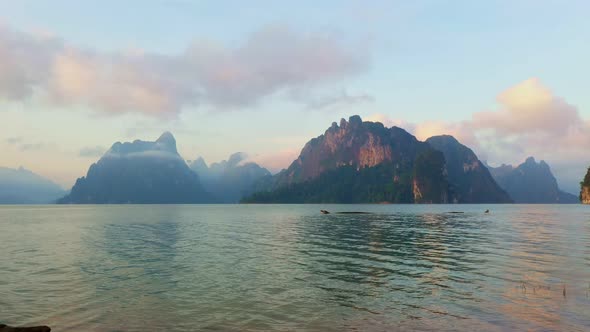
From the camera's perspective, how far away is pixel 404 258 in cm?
4638

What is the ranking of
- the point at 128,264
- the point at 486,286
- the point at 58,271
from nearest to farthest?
the point at 486,286, the point at 58,271, the point at 128,264

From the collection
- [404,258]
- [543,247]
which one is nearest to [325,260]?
[404,258]

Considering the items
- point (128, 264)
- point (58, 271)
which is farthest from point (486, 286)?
point (58, 271)

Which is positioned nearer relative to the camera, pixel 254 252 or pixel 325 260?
pixel 325 260

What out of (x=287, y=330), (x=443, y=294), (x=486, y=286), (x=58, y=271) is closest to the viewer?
(x=287, y=330)

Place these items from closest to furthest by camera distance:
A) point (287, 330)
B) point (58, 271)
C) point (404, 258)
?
point (287, 330), point (58, 271), point (404, 258)

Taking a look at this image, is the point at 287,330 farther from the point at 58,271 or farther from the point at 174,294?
the point at 58,271

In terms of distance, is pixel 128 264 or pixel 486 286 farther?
pixel 128 264

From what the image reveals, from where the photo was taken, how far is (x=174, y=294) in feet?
93.8

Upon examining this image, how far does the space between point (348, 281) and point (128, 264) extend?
22759 mm

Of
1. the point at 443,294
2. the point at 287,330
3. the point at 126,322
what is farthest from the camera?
the point at 443,294

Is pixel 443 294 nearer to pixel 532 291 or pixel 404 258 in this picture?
pixel 532 291

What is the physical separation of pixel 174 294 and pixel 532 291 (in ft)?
78.4

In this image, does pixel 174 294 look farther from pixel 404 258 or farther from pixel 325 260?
pixel 404 258
